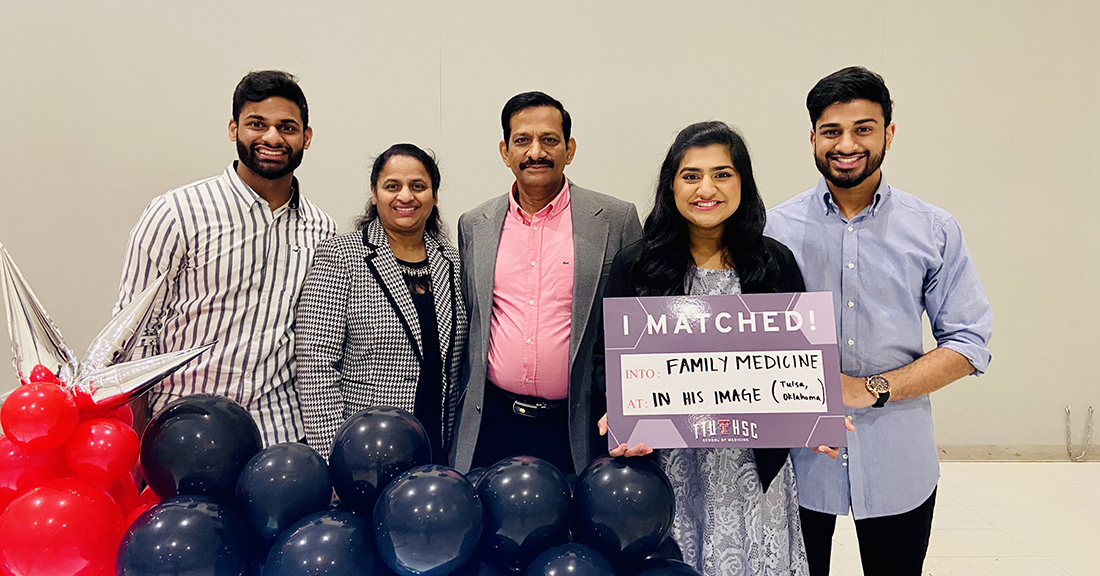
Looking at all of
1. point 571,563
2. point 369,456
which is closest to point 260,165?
point 369,456

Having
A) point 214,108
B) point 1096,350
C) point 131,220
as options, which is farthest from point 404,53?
point 1096,350

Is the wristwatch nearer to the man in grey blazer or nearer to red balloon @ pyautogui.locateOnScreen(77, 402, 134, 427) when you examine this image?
the man in grey blazer

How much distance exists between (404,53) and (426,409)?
7.37 feet

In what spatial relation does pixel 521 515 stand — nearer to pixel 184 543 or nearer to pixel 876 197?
pixel 184 543

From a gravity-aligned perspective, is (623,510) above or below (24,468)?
below

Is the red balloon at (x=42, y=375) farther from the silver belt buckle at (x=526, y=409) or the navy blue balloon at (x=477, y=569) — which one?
the silver belt buckle at (x=526, y=409)

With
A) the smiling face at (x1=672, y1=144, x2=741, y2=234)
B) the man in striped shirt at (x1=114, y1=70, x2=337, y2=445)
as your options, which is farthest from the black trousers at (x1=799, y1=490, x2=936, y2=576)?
the man in striped shirt at (x1=114, y1=70, x2=337, y2=445)

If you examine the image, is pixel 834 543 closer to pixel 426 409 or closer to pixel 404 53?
pixel 426 409

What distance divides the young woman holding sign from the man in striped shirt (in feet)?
3.11

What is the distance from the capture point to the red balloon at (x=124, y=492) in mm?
1230

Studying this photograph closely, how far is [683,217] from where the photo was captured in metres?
1.58

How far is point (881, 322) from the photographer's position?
1702 mm

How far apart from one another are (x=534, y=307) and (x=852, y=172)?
96cm

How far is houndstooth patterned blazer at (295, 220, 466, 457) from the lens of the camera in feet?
5.90
